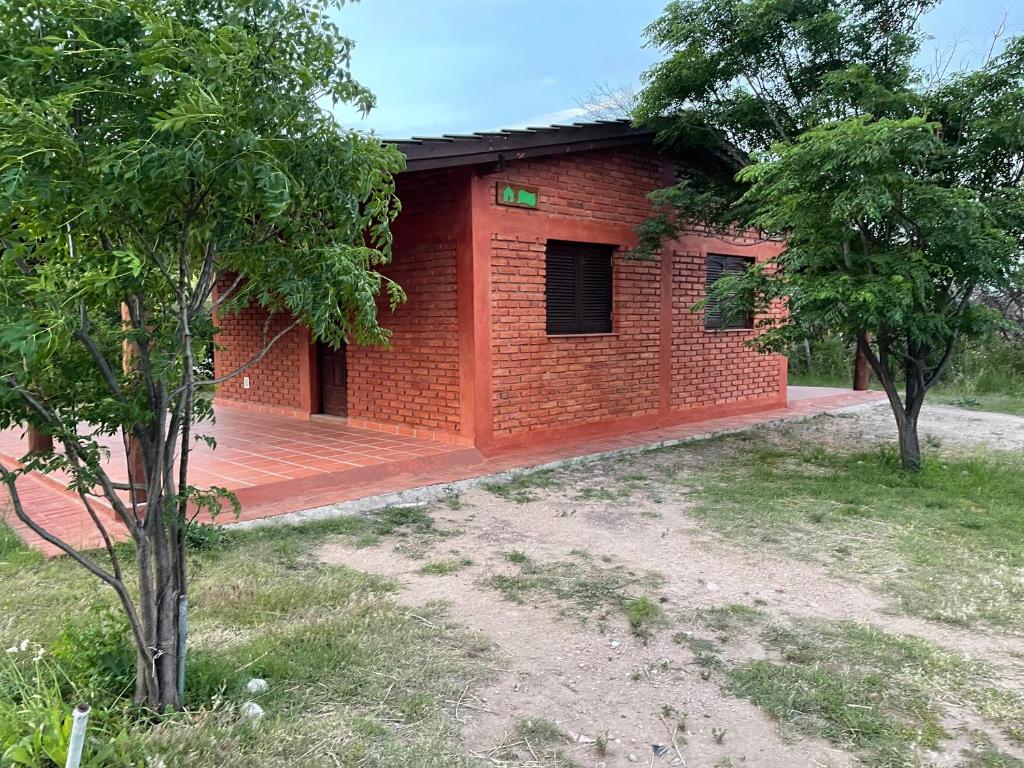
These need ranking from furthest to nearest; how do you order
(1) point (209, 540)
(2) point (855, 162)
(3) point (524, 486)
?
(3) point (524, 486) < (2) point (855, 162) < (1) point (209, 540)

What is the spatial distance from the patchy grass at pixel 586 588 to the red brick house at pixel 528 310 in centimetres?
312

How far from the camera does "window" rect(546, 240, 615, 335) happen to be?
831cm

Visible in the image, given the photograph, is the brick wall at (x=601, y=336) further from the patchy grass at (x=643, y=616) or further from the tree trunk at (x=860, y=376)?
the tree trunk at (x=860, y=376)

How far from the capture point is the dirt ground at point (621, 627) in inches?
102

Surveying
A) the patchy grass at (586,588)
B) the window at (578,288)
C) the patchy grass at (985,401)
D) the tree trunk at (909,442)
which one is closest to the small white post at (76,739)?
the patchy grass at (586,588)

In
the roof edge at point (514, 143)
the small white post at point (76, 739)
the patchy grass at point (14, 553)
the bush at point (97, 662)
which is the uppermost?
the roof edge at point (514, 143)

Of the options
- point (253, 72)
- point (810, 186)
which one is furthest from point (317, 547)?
point (810, 186)

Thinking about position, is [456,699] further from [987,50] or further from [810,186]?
[987,50]

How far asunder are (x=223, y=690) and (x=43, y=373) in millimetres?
1374

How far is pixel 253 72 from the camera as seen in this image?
2002 millimetres

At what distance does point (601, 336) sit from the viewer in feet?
28.5

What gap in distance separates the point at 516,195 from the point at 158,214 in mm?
5729

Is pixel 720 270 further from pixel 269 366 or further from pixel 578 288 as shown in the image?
pixel 269 366

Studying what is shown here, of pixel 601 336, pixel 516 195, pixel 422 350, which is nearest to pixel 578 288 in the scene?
pixel 601 336
